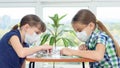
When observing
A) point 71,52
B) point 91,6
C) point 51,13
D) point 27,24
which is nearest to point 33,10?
point 51,13

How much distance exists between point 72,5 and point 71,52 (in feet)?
6.91

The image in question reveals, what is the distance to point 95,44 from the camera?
5.54 feet

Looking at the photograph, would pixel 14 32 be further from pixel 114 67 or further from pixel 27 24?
pixel 114 67

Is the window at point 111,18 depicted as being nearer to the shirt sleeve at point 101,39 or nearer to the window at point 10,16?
the window at point 10,16

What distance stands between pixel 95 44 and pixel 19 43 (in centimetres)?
56

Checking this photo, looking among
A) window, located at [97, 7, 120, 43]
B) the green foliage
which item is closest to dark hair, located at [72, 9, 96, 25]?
the green foliage

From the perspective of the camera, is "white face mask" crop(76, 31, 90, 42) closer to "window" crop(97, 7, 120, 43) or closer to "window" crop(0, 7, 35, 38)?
"window" crop(97, 7, 120, 43)

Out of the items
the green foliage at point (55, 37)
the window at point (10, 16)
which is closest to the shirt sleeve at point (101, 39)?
the green foliage at point (55, 37)

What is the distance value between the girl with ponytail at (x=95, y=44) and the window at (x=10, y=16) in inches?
79.0

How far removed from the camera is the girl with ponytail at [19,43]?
65.0 inches

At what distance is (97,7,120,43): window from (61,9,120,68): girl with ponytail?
1.74 metres

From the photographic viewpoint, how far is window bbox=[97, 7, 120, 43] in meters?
3.60

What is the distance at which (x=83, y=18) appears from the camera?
1.79m

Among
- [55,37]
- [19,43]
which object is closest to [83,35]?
[19,43]
